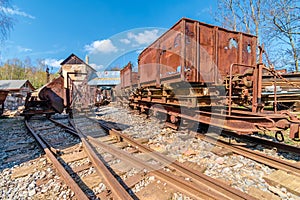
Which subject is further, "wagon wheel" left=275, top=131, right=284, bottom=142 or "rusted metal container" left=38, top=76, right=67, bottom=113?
→ "rusted metal container" left=38, top=76, right=67, bottom=113

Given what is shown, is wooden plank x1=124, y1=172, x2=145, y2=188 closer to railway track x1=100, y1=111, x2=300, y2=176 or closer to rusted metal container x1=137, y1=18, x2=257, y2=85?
railway track x1=100, y1=111, x2=300, y2=176

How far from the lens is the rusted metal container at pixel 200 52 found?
463cm

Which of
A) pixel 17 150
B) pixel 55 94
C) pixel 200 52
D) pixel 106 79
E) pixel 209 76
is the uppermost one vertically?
pixel 106 79

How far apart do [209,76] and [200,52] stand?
0.75 m

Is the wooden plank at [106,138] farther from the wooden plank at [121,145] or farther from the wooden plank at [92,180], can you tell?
the wooden plank at [92,180]

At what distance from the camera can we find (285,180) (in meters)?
2.75

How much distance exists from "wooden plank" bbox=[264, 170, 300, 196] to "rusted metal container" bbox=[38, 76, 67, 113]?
969 centimetres

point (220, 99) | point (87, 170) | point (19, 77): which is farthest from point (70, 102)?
point (19, 77)

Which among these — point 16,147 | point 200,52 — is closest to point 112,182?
point 16,147

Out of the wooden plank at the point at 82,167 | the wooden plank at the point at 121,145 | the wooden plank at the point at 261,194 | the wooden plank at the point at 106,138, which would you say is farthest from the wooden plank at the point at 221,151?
the wooden plank at the point at 106,138

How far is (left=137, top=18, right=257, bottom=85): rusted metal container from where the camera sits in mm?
4629

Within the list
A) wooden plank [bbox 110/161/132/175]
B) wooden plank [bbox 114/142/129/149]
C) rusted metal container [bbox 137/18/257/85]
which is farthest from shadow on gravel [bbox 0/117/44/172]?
rusted metal container [bbox 137/18/257/85]

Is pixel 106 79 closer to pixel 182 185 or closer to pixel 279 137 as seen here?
pixel 279 137

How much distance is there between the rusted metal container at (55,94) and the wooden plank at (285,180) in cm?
969
